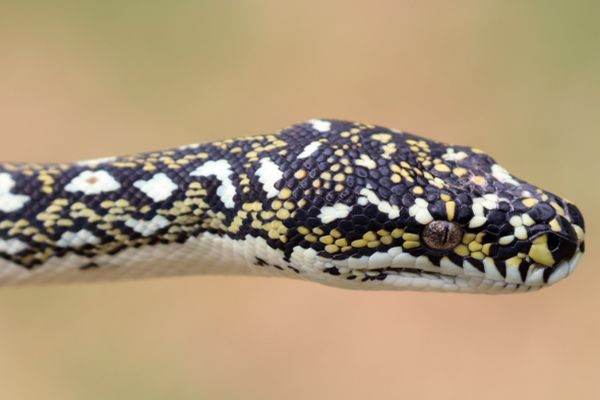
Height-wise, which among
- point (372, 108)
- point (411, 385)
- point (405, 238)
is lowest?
point (411, 385)

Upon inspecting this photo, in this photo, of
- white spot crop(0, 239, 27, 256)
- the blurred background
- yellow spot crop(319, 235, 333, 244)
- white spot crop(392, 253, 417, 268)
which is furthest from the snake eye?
the blurred background

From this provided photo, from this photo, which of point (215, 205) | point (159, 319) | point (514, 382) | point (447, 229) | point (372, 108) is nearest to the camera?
point (447, 229)

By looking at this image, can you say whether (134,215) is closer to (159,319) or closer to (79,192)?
(79,192)

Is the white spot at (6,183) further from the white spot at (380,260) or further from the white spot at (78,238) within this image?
the white spot at (380,260)

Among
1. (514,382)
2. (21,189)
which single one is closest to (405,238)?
(21,189)

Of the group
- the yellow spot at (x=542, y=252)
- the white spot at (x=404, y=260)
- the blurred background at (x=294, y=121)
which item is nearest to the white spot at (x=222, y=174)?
the white spot at (x=404, y=260)

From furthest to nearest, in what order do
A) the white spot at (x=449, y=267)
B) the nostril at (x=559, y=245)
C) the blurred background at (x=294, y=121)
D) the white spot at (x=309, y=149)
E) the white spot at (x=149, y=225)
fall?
the blurred background at (x=294, y=121) < the white spot at (x=149, y=225) < the white spot at (x=309, y=149) < the white spot at (x=449, y=267) < the nostril at (x=559, y=245)

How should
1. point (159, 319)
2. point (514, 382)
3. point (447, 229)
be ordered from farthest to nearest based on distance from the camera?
point (159, 319)
point (514, 382)
point (447, 229)
